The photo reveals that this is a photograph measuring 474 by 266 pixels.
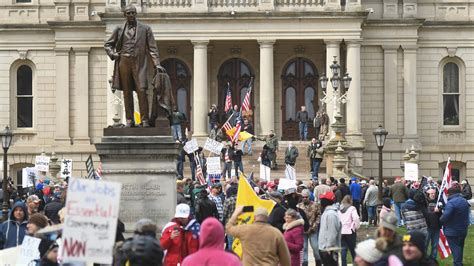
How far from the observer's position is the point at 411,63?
5634 cm

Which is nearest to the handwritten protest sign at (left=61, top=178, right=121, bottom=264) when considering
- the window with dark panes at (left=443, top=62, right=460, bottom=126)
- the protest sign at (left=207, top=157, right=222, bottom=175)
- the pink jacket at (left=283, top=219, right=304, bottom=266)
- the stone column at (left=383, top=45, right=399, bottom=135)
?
the pink jacket at (left=283, top=219, right=304, bottom=266)

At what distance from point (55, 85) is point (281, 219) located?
3699 cm

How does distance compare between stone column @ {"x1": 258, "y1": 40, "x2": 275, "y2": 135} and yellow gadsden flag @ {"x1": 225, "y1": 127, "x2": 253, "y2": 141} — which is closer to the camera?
yellow gadsden flag @ {"x1": 225, "y1": 127, "x2": 253, "y2": 141}

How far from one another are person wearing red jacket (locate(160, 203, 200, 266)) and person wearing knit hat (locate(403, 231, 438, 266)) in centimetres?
399

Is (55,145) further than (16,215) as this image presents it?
Yes

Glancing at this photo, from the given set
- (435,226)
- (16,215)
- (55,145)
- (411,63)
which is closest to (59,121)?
(55,145)

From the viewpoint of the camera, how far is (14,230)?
1828cm

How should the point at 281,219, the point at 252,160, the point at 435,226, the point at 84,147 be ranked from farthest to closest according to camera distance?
the point at 84,147, the point at 252,160, the point at 435,226, the point at 281,219

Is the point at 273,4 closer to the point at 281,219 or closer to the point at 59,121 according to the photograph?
the point at 59,121

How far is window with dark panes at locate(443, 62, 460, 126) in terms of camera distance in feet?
190

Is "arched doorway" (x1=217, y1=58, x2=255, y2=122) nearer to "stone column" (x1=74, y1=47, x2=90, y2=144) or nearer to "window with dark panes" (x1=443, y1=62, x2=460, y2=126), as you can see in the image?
"stone column" (x1=74, y1=47, x2=90, y2=144)

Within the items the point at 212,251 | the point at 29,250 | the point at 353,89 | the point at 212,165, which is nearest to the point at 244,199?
the point at 29,250

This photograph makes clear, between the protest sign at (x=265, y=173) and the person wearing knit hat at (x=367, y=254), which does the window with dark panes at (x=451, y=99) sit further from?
the person wearing knit hat at (x=367, y=254)

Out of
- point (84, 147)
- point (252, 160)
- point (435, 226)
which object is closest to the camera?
point (435, 226)
